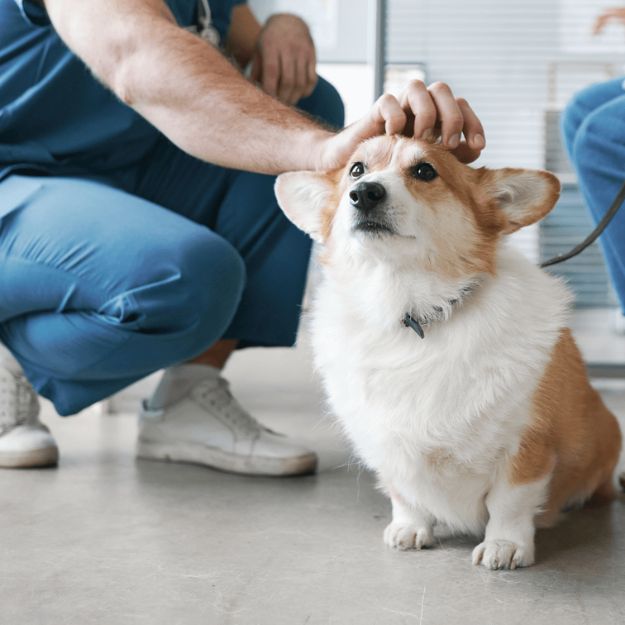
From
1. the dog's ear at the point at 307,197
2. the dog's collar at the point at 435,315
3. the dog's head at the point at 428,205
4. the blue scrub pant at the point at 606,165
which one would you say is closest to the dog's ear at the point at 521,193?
the dog's head at the point at 428,205

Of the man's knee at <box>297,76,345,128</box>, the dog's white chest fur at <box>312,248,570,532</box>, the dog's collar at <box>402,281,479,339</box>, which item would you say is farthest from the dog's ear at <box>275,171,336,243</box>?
the man's knee at <box>297,76,345,128</box>

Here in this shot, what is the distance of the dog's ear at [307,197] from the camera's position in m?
1.38

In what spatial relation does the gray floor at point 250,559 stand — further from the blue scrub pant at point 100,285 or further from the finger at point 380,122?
the finger at point 380,122

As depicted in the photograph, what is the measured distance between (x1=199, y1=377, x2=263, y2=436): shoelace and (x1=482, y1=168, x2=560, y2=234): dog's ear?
72 centimetres

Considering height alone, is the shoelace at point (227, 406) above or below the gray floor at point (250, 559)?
below

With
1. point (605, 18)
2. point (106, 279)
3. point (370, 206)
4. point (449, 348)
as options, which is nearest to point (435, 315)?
point (449, 348)

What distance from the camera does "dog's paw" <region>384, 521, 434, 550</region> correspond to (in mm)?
1307

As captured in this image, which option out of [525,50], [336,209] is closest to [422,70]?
[525,50]

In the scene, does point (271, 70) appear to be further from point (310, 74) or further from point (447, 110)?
point (447, 110)

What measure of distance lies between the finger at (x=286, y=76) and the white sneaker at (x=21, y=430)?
758mm

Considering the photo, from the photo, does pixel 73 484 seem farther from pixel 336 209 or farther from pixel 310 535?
pixel 336 209

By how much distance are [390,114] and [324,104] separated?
758mm

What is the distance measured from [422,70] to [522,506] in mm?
2505

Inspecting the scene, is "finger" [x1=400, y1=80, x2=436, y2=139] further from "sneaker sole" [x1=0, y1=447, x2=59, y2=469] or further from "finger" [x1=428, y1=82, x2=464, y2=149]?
"sneaker sole" [x1=0, y1=447, x2=59, y2=469]
